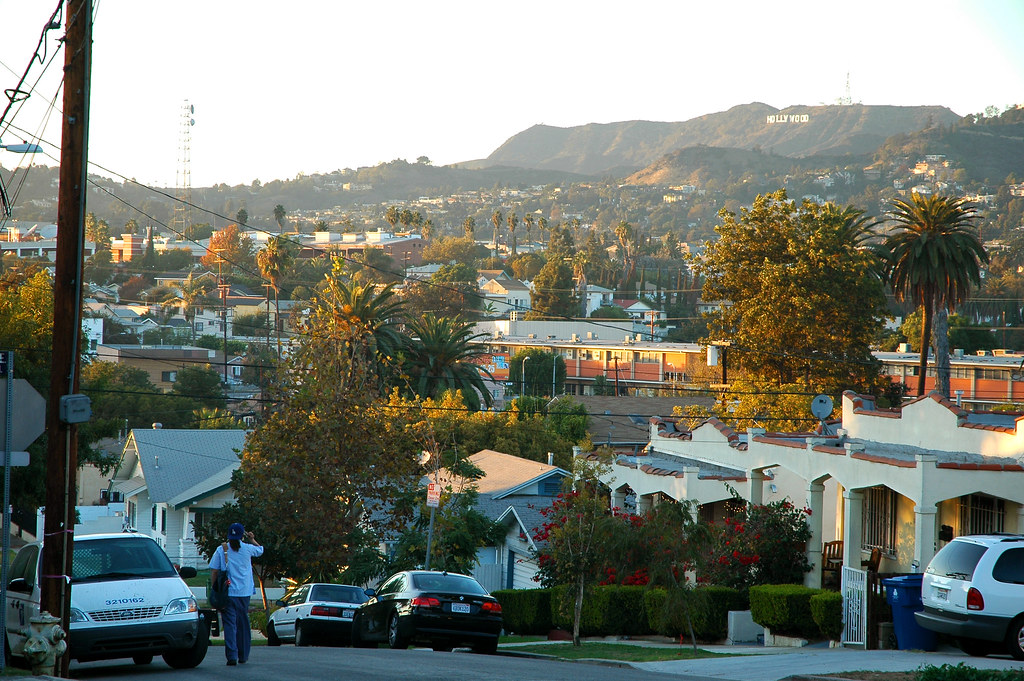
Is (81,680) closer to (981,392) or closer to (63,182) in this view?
(63,182)

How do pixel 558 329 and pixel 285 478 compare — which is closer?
pixel 285 478

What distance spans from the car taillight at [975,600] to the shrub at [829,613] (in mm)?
4508

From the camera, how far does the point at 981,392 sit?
79625 mm

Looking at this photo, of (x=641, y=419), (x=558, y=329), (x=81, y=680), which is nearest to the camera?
(x=81, y=680)

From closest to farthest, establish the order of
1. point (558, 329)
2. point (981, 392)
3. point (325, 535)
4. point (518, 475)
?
point (325, 535) → point (518, 475) → point (981, 392) → point (558, 329)

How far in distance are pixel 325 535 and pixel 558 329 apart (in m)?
110

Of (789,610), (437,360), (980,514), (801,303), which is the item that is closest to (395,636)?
(789,610)

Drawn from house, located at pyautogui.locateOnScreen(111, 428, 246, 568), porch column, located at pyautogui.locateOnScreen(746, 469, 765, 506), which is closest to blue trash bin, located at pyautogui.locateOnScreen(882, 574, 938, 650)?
porch column, located at pyautogui.locateOnScreen(746, 469, 765, 506)

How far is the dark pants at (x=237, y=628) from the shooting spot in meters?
14.4

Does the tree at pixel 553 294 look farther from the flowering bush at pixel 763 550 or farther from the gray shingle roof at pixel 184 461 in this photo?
the flowering bush at pixel 763 550

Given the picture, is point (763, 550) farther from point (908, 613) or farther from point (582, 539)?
point (908, 613)

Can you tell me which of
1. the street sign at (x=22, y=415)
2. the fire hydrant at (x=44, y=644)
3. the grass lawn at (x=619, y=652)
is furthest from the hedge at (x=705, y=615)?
the street sign at (x=22, y=415)

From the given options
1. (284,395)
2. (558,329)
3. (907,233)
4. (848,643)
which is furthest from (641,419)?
(558,329)

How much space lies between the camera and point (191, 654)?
14.0m
